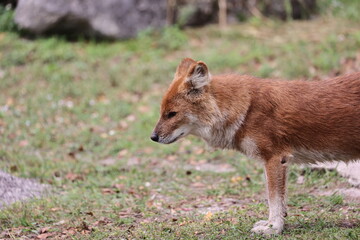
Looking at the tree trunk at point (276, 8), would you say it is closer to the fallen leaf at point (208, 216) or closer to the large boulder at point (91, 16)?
the large boulder at point (91, 16)

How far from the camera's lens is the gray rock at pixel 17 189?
684 centimetres

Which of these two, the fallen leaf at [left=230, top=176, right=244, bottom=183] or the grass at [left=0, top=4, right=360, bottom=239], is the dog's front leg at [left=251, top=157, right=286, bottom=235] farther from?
the fallen leaf at [left=230, top=176, right=244, bottom=183]

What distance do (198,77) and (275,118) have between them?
0.87m

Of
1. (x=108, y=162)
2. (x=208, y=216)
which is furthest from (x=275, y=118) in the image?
(x=108, y=162)

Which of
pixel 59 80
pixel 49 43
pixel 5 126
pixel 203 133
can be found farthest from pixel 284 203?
pixel 49 43

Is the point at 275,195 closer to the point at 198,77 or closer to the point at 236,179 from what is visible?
the point at 198,77

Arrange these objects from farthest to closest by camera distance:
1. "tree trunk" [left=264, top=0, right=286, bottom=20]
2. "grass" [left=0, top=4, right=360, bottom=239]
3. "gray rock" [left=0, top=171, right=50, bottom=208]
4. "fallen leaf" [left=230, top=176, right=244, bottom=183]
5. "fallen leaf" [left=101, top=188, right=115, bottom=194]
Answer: "tree trunk" [left=264, top=0, right=286, bottom=20] → "fallen leaf" [left=230, top=176, right=244, bottom=183] → "fallen leaf" [left=101, top=188, right=115, bottom=194] → "gray rock" [left=0, top=171, right=50, bottom=208] → "grass" [left=0, top=4, right=360, bottom=239]

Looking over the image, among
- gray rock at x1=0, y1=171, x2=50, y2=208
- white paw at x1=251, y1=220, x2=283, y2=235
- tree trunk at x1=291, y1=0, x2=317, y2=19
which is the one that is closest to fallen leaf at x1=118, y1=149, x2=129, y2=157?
gray rock at x1=0, y1=171, x2=50, y2=208

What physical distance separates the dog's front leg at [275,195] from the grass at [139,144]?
16cm

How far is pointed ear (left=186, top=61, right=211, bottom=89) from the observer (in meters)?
5.64

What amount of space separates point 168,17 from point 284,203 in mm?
9305

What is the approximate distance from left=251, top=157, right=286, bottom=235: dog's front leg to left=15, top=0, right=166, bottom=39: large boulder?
29.2 ft

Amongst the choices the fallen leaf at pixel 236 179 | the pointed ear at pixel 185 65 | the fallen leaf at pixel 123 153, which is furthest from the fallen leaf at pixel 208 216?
the fallen leaf at pixel 123 153

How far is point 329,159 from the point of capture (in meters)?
5.46
